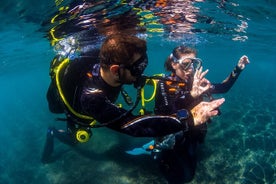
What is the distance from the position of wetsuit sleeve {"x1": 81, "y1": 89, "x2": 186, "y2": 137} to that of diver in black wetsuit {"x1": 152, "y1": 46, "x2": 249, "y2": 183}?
2.58 metres

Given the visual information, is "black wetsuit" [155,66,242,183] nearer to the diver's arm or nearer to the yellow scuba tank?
the diver's arm

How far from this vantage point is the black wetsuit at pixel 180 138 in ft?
24.7

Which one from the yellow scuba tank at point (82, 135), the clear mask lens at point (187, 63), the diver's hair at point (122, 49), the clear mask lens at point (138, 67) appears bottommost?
the yellow scuba tank at point (82, 135)

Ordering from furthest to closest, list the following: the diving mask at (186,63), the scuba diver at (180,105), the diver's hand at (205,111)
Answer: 1. the diving mask at (186,63)
2. the scuba diver at (180,105)
3. the diver's hand at (205,111)

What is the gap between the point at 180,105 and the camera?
24.9ft

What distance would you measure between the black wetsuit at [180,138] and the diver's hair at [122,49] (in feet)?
11.4

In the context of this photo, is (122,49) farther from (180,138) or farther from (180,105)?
(180,138)

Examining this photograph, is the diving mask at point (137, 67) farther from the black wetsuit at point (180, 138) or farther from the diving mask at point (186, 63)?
the diving mask at point (186, 63)

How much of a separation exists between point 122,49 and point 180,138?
15.8 feet

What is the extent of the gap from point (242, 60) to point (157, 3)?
14.9 feet

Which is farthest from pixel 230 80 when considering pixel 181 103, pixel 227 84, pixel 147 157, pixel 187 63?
pixel 147 157

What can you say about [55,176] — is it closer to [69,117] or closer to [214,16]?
[69,117]

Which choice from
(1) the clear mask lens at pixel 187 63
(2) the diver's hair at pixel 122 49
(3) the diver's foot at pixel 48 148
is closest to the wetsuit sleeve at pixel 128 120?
(2) the diver's hair at pixel 122 49

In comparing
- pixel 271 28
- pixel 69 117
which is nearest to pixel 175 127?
pixel 69 117
